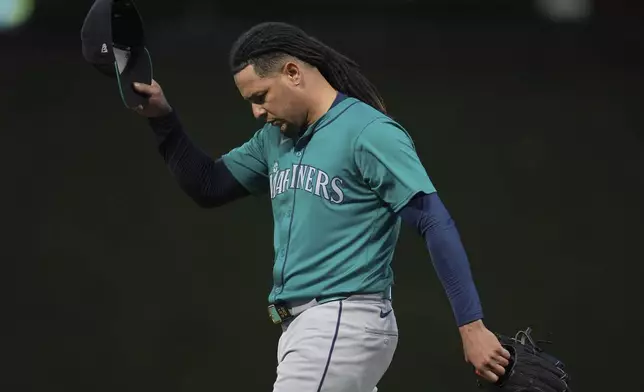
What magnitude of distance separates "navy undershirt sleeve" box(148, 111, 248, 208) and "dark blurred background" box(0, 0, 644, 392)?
144 cm

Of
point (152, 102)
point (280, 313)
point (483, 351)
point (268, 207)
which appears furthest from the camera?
point (268, 207)

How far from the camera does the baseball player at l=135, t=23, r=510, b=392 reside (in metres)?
2.01

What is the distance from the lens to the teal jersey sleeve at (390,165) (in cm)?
202

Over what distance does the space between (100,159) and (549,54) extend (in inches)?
70.3

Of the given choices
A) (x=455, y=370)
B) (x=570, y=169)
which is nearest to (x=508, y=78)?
(x=570, y=169)

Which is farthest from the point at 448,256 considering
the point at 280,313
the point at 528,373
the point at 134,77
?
the point at 134,77

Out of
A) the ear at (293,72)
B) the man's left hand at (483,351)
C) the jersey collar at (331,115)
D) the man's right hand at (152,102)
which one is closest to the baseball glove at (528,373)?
the man's left hand at (483,351)

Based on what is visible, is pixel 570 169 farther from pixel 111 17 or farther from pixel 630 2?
pixel 111 17

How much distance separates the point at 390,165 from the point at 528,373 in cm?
52

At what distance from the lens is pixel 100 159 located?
3.88 metres

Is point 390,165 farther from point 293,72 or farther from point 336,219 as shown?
point 293,72

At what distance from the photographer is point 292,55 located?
2.17 metres

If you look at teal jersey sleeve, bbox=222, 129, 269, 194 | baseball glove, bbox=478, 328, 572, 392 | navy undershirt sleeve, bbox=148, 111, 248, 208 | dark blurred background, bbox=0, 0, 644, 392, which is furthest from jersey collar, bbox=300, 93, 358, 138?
dark blurred background, bbox=0, 0, 644, 392

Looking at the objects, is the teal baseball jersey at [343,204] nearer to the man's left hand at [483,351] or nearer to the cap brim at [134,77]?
the man's left hand at [483,351]
